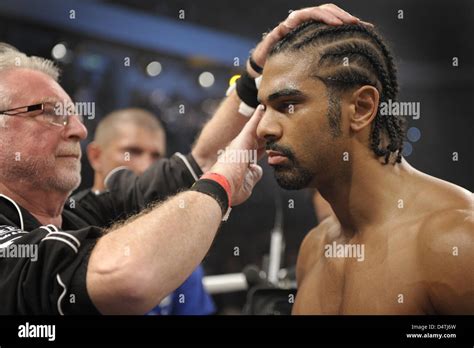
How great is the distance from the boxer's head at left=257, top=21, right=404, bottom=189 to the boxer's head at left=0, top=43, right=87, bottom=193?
0.57 m

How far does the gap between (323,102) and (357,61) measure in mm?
127

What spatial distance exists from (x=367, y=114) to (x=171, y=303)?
137 cm

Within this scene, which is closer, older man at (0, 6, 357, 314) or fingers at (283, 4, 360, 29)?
older man at (0, 6, 357, 314)

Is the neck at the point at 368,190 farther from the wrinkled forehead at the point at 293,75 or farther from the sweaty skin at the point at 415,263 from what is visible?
the wrinkled forehead at the point at 293,75

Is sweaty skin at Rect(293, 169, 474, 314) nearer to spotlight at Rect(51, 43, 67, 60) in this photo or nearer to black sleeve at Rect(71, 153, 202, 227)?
black sleeve at Rect(71, 153, 202, 227)

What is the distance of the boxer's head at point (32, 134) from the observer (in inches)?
55.7

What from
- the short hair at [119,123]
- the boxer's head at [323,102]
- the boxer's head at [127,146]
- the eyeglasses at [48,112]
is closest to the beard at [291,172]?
the boxer's head at [323,102]

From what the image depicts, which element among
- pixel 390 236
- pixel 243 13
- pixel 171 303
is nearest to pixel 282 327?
pixel 390 236

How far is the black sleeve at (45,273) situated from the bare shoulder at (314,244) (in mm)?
613

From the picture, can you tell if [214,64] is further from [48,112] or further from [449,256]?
[449,256]

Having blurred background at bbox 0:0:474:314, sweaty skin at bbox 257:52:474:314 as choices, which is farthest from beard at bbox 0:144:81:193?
blurred background at bbox 0:0:474:314

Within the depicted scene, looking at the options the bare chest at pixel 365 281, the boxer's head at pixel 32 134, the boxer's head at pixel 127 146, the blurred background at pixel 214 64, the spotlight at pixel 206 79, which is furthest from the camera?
the spotlight at pixel 206 79

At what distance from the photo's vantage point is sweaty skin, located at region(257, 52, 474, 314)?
1.11 meters

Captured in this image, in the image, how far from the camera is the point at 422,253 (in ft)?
3.72
